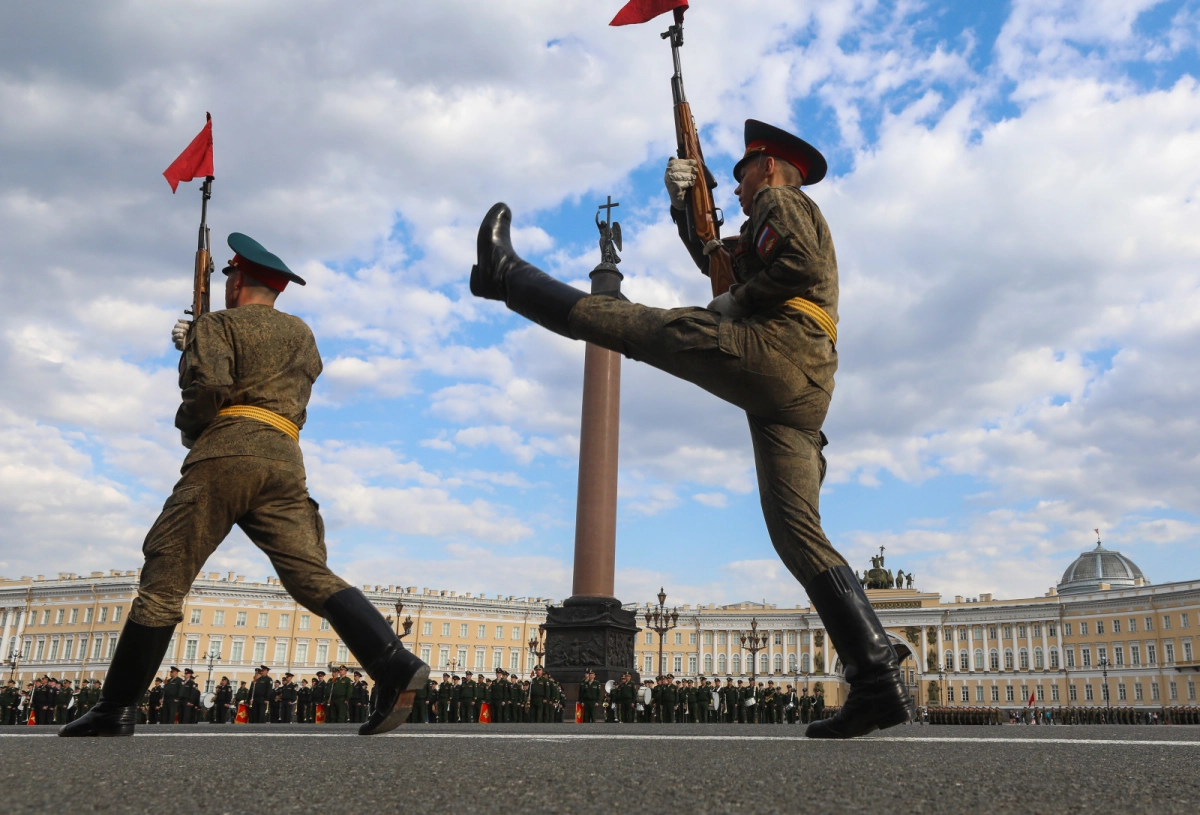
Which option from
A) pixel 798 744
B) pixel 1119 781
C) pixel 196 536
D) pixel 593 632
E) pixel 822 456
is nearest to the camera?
pixel 1119 781

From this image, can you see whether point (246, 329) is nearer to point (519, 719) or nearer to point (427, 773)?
point (427, 773)

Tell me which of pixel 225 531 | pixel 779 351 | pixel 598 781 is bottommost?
pixel 598 781

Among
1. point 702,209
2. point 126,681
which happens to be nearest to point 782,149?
point 702,209

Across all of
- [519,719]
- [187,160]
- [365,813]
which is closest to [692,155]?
[365,813]

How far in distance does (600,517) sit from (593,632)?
250 centimetres

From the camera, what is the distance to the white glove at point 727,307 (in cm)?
316

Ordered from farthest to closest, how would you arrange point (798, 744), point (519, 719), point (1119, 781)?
point (519, 719) < point (798, 744) < point (1119, 781)

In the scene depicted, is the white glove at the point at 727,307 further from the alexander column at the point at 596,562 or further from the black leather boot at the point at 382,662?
the alexander column at the point at 596,562

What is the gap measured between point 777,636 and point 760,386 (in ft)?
295

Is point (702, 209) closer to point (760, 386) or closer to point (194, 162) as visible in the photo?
point (760, 386)

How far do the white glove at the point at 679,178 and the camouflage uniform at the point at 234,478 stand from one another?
182cm

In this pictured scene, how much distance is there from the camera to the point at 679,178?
373 cm

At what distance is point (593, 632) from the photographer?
64.2ft

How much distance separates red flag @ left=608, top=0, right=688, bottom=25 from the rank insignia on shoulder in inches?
65.0
